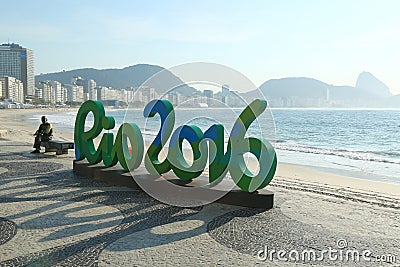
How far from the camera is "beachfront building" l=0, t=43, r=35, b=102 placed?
605ft

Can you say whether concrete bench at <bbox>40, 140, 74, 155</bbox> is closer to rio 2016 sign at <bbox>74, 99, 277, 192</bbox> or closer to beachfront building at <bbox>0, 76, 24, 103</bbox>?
rio 2016 sign at <bbox>74, 99, 277, 192</bbox>

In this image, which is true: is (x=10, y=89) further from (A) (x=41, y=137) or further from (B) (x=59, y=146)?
(B) (x=59, y=146)

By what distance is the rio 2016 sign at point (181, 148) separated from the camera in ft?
26.8

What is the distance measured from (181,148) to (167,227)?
2.86 m

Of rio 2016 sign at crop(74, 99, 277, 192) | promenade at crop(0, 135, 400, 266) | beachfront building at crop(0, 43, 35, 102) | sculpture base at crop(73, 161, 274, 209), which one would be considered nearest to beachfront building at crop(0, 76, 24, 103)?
beachfront building at crop(0, 43, 35, 102)

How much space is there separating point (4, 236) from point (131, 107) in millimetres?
4369

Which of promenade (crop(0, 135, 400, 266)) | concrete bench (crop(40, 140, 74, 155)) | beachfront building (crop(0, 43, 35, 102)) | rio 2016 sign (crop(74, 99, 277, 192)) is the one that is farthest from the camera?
beachfront building (crop(0, 43, 35, 102))

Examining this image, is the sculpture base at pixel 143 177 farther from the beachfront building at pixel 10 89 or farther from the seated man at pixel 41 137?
the beachfront building at pixel 10 89

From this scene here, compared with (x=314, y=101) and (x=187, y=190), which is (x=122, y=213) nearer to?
(x=187, y=190)

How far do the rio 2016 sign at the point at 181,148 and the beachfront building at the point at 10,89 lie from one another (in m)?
148

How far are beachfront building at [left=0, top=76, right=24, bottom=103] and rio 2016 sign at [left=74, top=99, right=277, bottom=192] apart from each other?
148 meters

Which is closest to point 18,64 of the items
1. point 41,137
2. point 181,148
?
point 41,137

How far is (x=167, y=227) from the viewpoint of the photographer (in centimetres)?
682

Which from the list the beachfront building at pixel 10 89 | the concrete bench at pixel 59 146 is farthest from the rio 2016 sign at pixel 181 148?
the beachfront building at pixel 10 89
